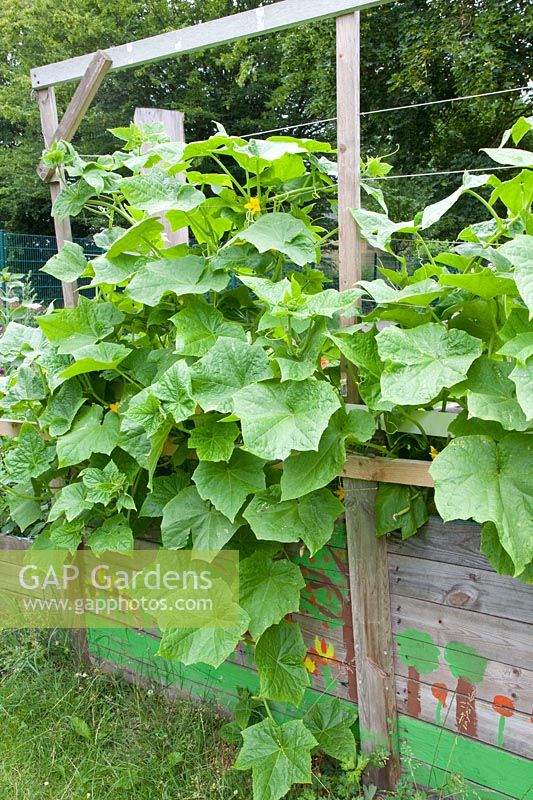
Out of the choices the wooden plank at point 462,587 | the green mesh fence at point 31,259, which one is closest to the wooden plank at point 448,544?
the wooden plank at point 462,587

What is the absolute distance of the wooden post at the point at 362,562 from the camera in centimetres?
137

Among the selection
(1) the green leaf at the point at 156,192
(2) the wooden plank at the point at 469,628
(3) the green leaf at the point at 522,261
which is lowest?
(2) the wooden plank at the point at 469,628

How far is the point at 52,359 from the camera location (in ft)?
5.54

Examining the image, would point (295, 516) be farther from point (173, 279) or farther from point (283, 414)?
point (173, 279)

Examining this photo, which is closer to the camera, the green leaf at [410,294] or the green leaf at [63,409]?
the green leaf at [410,294]

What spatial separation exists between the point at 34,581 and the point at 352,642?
123cm

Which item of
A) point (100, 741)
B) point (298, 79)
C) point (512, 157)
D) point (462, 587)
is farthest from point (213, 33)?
point (298, 79)

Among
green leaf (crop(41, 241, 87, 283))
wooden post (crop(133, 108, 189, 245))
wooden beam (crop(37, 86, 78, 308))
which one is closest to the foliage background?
wooden post (crop(133, 108, 189, 245))

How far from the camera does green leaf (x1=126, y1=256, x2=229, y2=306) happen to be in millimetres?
1410

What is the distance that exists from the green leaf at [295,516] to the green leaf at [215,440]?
12 centimetres

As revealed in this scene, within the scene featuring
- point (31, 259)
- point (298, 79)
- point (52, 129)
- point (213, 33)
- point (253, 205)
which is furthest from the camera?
point (31, 259)

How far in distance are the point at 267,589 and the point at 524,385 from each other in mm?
753

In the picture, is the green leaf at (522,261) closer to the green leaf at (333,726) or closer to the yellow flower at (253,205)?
the yellow flower at (253,205)

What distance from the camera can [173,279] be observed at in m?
1.44
